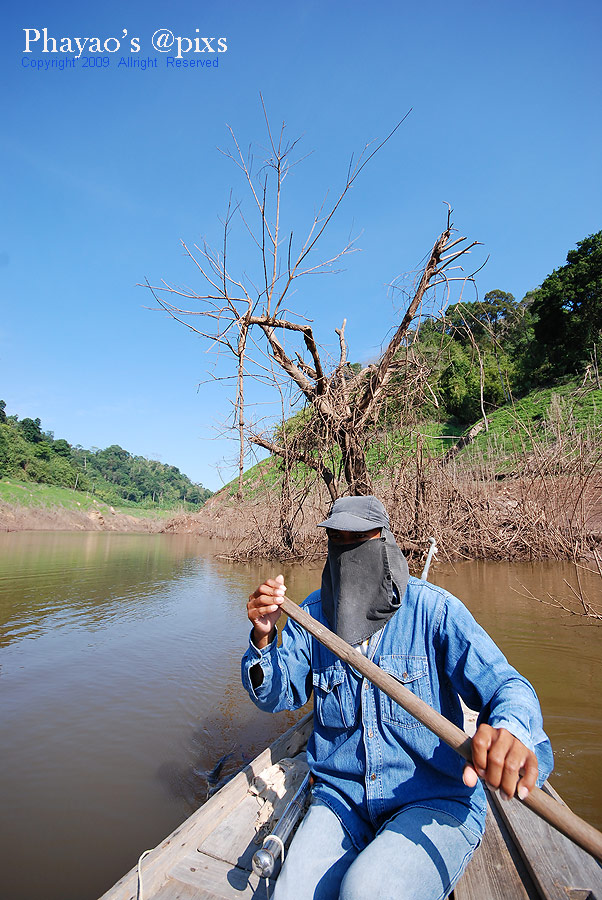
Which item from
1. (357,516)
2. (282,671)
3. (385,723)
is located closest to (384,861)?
(385,723)

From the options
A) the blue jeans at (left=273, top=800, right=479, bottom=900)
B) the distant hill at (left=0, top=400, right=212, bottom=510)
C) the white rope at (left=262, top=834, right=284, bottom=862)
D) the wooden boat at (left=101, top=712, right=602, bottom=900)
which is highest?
the distant hill at (left=0, top=400, right=212, bottom=510)

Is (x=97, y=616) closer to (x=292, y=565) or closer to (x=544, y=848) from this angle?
(x=292, y=565)

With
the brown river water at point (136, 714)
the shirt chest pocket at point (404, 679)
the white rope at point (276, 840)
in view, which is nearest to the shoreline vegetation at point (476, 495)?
the brown river water at point (136, 714)

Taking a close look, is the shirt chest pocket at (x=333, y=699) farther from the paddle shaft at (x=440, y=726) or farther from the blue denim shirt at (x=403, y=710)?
the paddle shaft at (x=440, y=726)

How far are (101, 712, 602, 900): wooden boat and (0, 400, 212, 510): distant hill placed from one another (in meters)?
60.9

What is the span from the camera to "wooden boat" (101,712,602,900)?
171 centimetres

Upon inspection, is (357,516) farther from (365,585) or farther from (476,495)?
(476,495)

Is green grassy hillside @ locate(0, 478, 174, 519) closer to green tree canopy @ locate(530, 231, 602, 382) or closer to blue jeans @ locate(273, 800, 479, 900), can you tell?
green tree canopy @ locate(530, 231, 602, 382)

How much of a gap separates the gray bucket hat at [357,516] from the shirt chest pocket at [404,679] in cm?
50

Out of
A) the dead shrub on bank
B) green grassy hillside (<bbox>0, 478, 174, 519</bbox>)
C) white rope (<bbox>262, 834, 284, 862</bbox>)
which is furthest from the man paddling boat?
green grassy hillside (<bbox>0, 478, 174, 519</bbox>)

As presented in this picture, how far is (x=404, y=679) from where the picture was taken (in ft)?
6.10

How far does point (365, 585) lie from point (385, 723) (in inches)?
18.9

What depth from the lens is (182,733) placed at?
14.8ft

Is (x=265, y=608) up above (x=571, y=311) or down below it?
below
